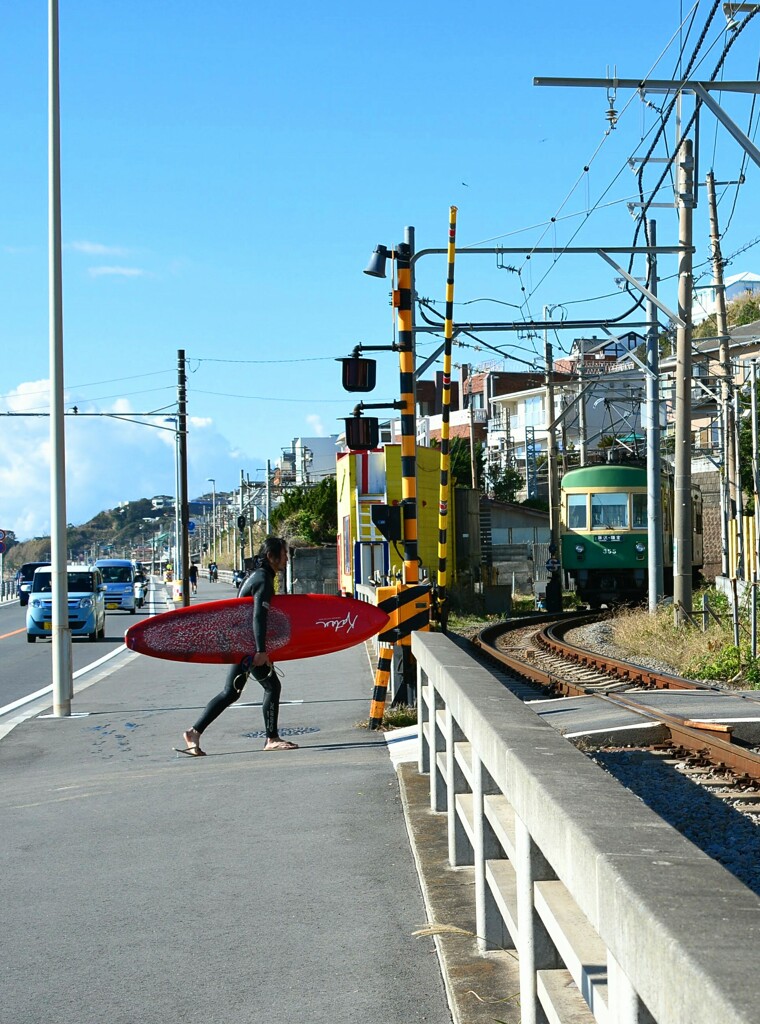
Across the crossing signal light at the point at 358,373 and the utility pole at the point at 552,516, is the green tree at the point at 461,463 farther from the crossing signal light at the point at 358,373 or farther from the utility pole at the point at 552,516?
the crossing signal light at the point at 358,373

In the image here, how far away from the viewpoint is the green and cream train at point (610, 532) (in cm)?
3450

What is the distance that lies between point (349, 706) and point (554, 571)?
2328cm

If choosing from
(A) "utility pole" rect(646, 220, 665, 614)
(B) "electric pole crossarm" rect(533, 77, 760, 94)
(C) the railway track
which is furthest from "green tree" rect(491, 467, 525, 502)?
(B) "electric pole crossarm" rect(533, 77, 760, 94)

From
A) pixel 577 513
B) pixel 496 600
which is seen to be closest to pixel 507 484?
pixel 577 513

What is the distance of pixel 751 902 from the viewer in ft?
7.48

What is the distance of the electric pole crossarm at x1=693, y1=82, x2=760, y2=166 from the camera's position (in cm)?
1430

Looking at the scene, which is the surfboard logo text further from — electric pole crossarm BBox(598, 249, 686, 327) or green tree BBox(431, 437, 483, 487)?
green tree BBox(431, 437, 483, 487)

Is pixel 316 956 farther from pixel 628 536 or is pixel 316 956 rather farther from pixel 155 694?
pixel 628 536

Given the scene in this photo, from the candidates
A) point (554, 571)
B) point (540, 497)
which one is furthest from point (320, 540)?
point (554, 571)

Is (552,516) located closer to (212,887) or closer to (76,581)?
(76,581)

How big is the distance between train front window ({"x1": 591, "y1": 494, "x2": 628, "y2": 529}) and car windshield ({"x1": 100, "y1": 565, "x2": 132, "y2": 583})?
761 inches

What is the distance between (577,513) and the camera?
35.4 m

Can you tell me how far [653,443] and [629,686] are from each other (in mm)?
12158

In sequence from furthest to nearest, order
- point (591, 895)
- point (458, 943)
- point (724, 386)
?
point (724, 386)
point (458, 943)
point (591, 895)
